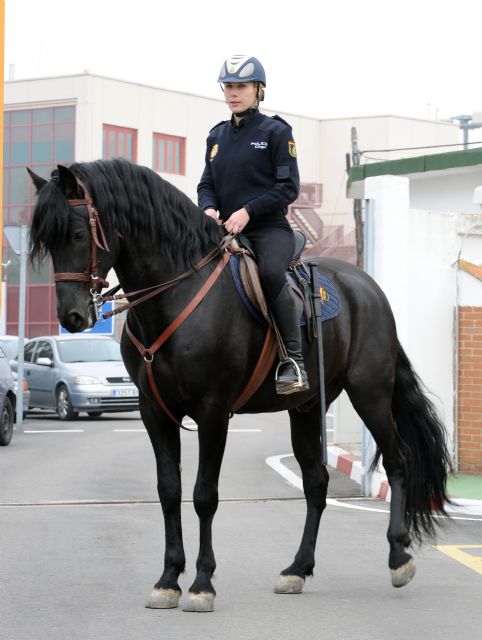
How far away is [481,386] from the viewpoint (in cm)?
1311

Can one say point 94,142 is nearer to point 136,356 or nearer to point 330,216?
point 330,216

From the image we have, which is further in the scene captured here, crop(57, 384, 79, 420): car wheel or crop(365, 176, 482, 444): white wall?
crop(57, 384, 79, 420): car wheel

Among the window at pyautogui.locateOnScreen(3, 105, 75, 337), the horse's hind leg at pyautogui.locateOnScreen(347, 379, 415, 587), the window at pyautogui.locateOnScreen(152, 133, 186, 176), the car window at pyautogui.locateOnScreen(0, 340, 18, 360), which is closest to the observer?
the horse's hind leg at pyautogui.locateOnScreen(347, 379, 415, 587)

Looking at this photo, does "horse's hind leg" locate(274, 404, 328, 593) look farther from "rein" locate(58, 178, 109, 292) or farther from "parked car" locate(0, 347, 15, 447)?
"parked car" locate(0, 347, 15, 447)

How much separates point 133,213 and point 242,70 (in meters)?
1.10

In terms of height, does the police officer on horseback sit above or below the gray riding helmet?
below

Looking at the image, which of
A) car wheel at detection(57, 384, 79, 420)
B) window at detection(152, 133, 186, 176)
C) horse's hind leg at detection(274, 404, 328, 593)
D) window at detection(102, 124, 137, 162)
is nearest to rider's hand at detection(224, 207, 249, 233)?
horse's hind leg at detection(274, 404, 328, 593)

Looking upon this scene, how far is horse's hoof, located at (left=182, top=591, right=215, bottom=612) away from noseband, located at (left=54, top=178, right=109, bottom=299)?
5.46ft

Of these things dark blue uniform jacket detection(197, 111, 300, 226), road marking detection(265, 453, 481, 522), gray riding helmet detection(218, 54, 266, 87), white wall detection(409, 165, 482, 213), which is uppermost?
white wall detection(409, 165, 482, 213)

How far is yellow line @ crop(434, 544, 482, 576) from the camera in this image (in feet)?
25.6

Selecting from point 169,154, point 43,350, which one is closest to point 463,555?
point 43,350

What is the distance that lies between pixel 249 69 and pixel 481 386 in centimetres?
702

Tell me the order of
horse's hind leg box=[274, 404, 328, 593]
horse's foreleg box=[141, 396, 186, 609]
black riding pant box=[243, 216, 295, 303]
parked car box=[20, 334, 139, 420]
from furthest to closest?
parked car box=[20, 334, 139, 420]
horse's hind leg box=[274, 404, 328, 593]
black riding pant box=[243, 216, 295, 303]
horse's foreleg box=[141, 396, 186, 609]

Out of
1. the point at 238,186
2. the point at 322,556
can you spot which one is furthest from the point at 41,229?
the point at 322,556
